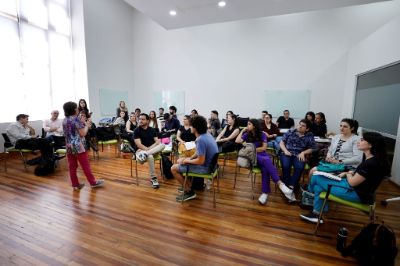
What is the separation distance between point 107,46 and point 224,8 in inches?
207

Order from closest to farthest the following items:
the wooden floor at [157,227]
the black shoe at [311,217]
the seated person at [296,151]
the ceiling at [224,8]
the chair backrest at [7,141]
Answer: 1. the wooden floor at [157,227]
2. the black shoe at [311,217]
3. the seated person at [296,151]
4. the chair backrest at [7,141]
5. the ceiling at [224,8]

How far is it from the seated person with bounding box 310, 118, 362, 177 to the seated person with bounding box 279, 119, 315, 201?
289 millimetres

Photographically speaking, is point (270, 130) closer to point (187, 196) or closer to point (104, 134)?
point (187, 196)

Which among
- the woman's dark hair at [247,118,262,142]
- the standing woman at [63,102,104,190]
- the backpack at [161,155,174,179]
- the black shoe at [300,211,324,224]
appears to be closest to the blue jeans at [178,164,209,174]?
the woman's dark hair at [247,118,262,142]

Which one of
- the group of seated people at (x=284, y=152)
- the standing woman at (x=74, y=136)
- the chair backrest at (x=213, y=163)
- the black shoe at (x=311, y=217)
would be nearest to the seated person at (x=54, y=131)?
the group of seated people at (x=284, y=152)

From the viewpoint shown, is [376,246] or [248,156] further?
[248,156]

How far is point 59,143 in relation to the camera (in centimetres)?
513

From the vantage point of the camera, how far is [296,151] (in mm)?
3369

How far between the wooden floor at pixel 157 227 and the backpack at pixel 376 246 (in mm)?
161

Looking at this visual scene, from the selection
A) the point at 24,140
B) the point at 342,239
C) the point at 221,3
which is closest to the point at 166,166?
the point at 342,239

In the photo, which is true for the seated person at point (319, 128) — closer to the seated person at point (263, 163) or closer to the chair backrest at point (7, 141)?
the seated person at point (263, 163)

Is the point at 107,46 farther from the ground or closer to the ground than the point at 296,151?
farther from the ground

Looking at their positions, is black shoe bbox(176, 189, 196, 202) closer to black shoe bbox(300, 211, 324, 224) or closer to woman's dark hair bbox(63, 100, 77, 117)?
black shoe bbox(300, 211, 324, 224)

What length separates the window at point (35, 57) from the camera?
18.4 feet
